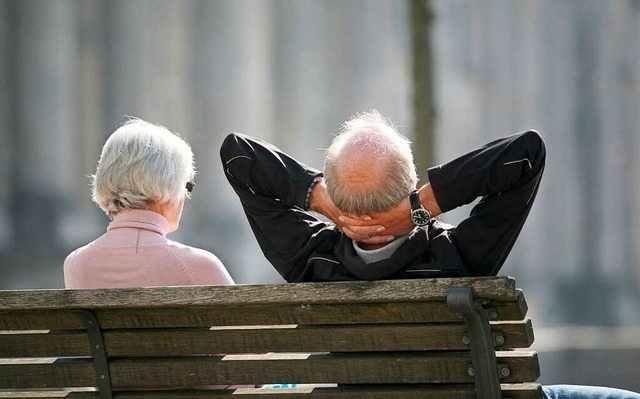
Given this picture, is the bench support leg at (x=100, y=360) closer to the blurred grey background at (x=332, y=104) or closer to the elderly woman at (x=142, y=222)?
the elderly woman at (x=142, y=222)

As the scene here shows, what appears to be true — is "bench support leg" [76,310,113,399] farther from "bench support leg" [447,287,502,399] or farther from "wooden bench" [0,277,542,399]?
"bench support leg" [447,287,502,399]

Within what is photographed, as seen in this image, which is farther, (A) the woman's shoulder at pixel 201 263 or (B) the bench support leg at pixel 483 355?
(A) the woman's shoulder at pixel 201 263

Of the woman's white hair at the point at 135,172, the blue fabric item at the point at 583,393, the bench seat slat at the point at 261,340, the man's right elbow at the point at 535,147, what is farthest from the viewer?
the woman's white hair at the point at 135,172

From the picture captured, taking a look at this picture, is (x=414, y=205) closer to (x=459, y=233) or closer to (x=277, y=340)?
(x=459, y=233)

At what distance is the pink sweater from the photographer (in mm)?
3309

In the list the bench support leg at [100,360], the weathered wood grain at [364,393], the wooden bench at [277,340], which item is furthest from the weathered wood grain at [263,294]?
the weathered wood grain at [364,393]

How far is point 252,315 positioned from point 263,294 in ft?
0.37

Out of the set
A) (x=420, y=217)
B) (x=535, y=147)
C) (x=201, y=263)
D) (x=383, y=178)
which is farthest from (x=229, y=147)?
(x=535, y=147)

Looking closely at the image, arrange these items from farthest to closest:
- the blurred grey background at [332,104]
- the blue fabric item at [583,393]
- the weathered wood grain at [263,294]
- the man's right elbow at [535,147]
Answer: the blurred grey background at [332,104] < the blue fabric item at [583,393] < the man's right elbow at [535,147] < the weathered wood grain at [263,294]

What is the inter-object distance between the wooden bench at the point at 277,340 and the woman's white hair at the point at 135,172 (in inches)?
24.3

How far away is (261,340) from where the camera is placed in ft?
9.12

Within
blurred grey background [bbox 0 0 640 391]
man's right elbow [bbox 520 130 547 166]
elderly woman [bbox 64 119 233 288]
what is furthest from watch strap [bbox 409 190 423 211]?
blurred grey background [bbox 0 0 640 391]

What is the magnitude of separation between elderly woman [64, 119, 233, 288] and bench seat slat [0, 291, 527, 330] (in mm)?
447

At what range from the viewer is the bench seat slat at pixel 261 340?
8.70 feet
